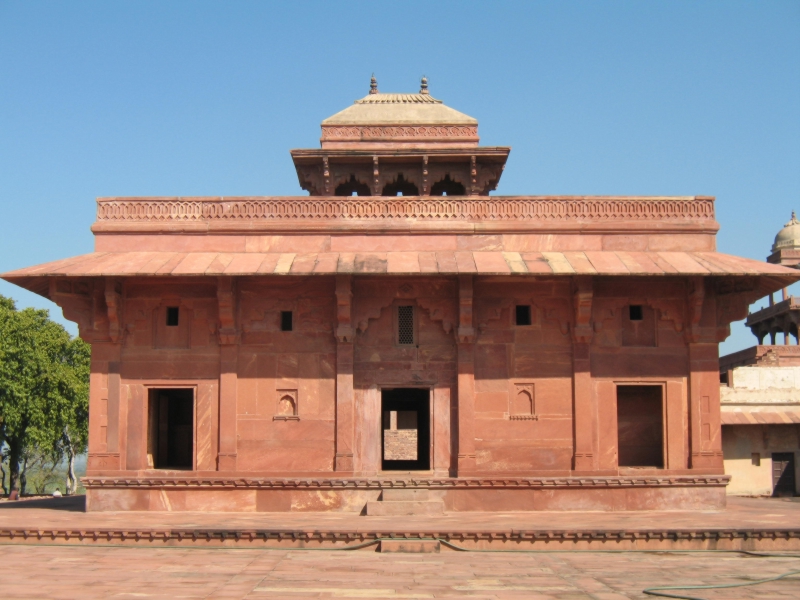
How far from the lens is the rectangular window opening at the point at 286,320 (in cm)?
1736

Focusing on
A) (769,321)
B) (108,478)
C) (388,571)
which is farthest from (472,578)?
(769,321)

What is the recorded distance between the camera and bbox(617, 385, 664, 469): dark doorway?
60.2 ft

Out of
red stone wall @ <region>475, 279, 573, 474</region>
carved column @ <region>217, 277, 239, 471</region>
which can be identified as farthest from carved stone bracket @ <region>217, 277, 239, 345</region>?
red stone wall @ <region>475, 279, 573, 474</region>

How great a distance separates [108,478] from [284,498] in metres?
3.13

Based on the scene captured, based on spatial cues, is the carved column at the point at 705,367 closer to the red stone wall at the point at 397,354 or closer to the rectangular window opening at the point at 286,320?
the red stone wall at the point at 397,354

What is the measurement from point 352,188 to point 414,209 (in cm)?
614

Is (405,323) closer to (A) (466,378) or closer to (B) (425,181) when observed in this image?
(A) (466,378)

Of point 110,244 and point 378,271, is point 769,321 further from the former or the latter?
point 110,244

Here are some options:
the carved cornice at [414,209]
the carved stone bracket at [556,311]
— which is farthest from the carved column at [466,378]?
the carved cornice at [414,209]

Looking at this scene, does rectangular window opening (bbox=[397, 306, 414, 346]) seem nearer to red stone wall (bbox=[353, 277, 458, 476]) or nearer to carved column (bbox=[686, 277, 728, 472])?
red stone wall (bbox=[353, 277, 458, 476])

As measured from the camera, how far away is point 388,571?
1091 cm

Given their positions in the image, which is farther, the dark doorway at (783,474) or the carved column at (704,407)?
the dark doorway at (783,474)

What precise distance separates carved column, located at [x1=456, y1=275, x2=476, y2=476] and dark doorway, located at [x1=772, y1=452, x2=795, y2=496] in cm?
1231

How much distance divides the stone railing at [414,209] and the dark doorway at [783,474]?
10.7 m
